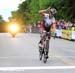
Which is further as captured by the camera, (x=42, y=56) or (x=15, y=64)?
(x=42, y=56)

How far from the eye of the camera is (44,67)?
37.4 feet

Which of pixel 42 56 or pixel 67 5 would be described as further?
pixel 67 5

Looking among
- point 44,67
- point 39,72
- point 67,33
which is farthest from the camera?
point 67,33

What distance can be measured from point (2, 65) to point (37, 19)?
180 ft

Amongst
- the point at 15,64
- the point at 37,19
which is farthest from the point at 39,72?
the point at 37,19

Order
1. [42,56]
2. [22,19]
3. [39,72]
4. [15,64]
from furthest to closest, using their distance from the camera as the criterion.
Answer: [22,19] < [42,56] < [15,64] < [39,72]

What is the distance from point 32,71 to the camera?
10.6m

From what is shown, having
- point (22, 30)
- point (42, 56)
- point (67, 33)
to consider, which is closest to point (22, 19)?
point (22, 30)

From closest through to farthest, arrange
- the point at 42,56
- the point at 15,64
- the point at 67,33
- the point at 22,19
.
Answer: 1. the point at 15,64
2. the point at 42,56
3. the point at 67,33
4. the point at 22,19

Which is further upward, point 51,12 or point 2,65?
point 51,12

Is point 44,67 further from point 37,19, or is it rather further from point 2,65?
point 37,19

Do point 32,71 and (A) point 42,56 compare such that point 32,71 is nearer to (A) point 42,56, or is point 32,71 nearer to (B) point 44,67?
(B) point 44,67

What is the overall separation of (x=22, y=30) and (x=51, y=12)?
5829 centimetres

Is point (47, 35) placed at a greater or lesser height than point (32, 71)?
greater
